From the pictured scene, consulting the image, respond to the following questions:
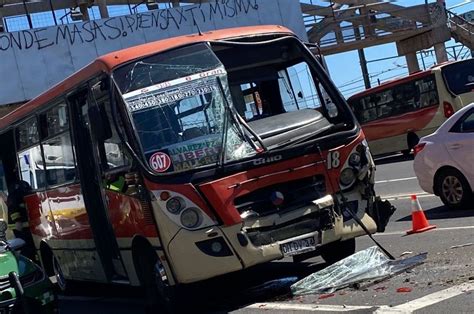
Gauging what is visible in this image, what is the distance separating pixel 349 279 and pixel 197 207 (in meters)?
1.87

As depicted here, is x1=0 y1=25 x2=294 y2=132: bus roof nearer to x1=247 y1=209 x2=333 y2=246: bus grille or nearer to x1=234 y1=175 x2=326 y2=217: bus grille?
x1=234 y1=175 x2=326 y2=217: bus grille

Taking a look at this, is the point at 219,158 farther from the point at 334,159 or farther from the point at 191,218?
the point at 334,159

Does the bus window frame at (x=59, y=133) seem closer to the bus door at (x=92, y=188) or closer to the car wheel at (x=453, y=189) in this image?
the bus door at (x=92, y=188)

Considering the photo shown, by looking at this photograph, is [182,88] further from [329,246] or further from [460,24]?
[460,24]

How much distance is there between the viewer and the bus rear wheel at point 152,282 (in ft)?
27.2

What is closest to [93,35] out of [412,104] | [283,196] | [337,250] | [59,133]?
[412,104]

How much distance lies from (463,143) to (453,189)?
2.65ft

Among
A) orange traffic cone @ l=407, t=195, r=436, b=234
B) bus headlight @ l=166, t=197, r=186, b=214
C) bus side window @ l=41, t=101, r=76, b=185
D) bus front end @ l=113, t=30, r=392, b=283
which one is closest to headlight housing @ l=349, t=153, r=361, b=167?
bus front end @ l=113, t=30, r=392, b=283

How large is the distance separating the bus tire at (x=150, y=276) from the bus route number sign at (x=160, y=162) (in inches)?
38.0

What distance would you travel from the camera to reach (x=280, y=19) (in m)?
29.3

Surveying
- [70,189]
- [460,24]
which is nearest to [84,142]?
[70,189]

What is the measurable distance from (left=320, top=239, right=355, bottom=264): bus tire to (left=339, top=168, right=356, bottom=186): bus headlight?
1095 millimetres

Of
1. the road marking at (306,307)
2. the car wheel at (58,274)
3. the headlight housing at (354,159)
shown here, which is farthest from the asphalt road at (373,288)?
the headlight housing at (354,159)

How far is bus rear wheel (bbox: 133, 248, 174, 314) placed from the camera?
829 centimetres
